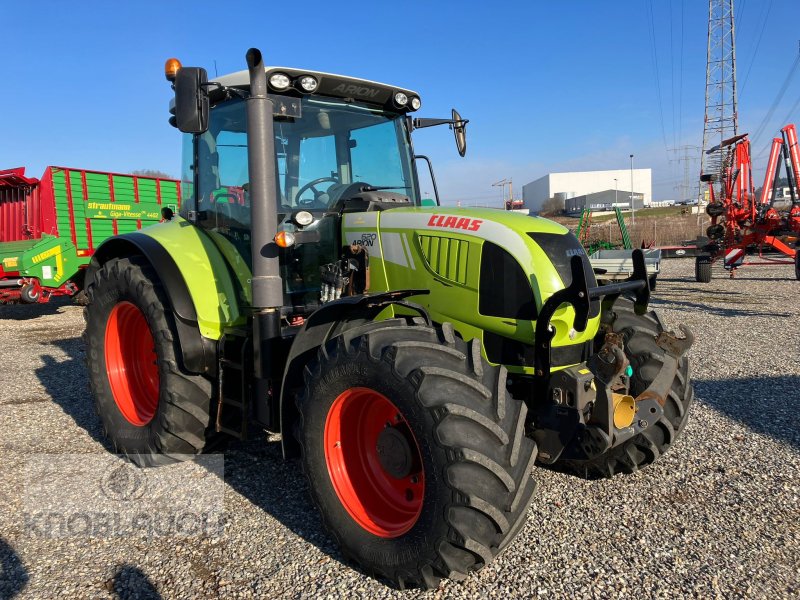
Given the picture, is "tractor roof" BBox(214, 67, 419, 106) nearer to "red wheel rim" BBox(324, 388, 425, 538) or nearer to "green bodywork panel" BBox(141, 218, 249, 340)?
"green bodywork panel" BBox(141, 218, 249, 340)

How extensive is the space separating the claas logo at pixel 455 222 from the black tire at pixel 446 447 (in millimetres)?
700

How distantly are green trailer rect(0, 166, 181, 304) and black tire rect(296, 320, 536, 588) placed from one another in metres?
9.53

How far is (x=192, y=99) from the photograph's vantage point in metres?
2.92

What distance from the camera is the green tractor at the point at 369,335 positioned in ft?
7.89

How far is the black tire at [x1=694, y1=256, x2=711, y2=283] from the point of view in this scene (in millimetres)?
15022

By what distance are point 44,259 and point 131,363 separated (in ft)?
25.6

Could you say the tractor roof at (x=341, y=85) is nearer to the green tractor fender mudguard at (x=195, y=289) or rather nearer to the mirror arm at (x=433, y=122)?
the mirror arm at (x=433, y=122)

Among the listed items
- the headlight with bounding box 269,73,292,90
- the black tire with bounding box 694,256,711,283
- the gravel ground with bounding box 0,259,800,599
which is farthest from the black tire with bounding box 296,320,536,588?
the black tire with bounding box 694,256,711,283

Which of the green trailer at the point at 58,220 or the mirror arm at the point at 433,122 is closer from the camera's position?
the mirror arm at the point at 433,122

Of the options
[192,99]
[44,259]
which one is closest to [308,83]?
[192,99]

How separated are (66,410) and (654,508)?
4.95m

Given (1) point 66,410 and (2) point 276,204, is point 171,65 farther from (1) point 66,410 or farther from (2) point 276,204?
(1) point 66,410

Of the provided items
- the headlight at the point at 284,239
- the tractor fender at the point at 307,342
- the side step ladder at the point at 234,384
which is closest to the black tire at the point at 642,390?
the tractor fender at the point at 307,342

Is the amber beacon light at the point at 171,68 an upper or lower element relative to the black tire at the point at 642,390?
upper
